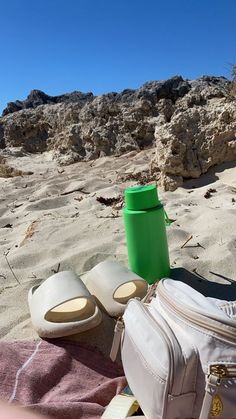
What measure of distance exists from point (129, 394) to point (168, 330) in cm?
40

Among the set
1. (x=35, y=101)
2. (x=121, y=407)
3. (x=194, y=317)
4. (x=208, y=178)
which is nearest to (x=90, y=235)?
(x=208, y=178)

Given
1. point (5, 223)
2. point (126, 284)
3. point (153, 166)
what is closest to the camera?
point (126, 284)

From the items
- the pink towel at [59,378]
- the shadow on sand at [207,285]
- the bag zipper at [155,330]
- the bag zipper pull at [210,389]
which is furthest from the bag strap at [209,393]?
the shadow on sand at [207,285]

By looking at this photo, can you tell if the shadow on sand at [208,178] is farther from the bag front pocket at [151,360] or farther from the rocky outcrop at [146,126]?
the bag front pocket at [151,360]

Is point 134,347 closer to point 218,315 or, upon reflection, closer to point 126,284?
point 218,315

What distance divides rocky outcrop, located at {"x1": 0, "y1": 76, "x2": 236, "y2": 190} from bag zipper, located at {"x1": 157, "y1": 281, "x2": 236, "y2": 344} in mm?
3017

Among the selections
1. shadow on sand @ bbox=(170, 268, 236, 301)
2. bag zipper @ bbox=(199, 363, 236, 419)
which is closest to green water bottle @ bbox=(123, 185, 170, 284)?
shadow on sand @ bbox=(170, 268, 236, 301)

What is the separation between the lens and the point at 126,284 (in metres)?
2.30

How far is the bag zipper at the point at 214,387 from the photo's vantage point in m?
1.25

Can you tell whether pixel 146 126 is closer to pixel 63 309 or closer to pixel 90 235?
pixel 90 235

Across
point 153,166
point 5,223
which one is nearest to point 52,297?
point 5,223

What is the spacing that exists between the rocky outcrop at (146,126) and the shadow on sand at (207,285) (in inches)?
78.4

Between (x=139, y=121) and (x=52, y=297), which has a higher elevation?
(x=139, y=121)

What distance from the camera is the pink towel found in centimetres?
162
